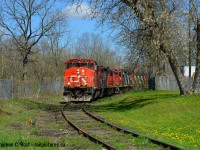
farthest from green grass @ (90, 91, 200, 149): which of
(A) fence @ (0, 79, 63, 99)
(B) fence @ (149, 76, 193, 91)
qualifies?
(B) fence @ (149, 76, 193, 91)

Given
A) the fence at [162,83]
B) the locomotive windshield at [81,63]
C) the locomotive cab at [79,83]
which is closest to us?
the locomotive cab at [79,83]

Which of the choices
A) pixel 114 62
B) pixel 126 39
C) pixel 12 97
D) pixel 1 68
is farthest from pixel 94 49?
pixel 126 39

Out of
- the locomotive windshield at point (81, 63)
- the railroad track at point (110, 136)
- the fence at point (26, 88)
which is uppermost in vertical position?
the locomotive windshield at point (81, 63)

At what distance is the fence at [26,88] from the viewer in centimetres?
3247

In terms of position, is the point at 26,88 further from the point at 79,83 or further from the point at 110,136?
the point at 110,136

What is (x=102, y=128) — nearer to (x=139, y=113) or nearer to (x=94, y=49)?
(x=139, y=113)

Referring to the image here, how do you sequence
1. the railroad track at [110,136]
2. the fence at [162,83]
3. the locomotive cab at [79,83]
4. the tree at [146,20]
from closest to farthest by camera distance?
1. the railroad track at [110,136]
2. the tree at [146,20]
3. the locomotive cab at [79,83]
4. the fence at [162,83]

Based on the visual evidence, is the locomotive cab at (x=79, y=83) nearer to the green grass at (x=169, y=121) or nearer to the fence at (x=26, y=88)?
the fence at (x=26, y=88)

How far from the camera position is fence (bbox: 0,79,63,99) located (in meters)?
32.5

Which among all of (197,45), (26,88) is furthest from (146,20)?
(26,88)

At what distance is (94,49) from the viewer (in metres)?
90.9

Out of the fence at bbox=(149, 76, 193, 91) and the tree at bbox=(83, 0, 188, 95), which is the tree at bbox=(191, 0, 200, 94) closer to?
the tree at bbox=(83, 0, 188, 95)

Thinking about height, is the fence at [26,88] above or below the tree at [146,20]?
below

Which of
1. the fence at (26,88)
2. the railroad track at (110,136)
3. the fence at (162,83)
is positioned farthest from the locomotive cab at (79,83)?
the railroad track at (110,136)
